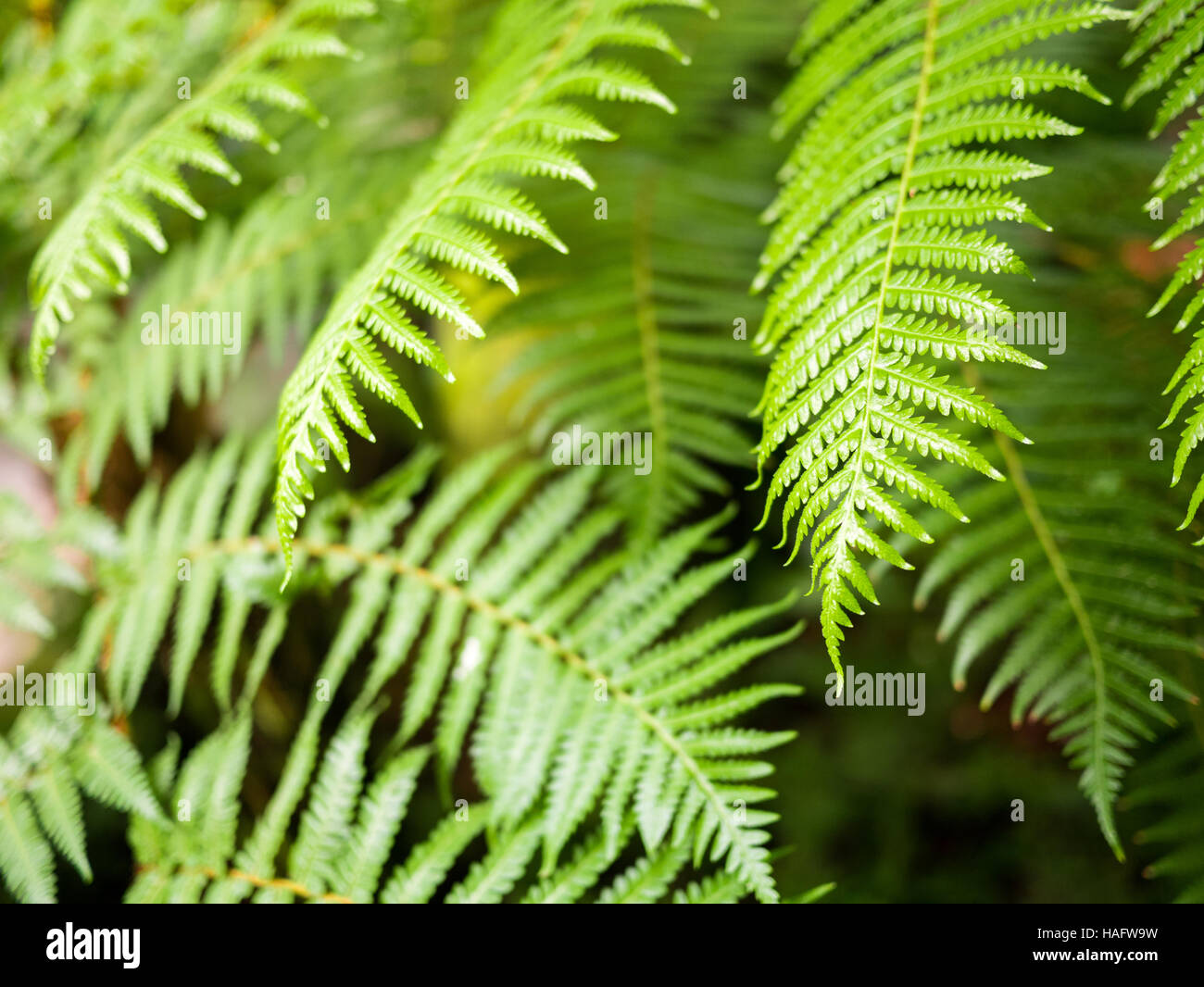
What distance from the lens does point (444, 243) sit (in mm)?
983

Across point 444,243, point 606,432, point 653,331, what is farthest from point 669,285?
point 444,243

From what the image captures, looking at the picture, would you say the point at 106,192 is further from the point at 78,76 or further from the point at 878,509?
the point at 878,509

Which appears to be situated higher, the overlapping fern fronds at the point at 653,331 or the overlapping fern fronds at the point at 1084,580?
the overlapping fern fronds at the point at 653,331

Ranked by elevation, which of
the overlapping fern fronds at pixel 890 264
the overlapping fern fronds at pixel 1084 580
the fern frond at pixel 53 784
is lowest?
the fern frond at pixel 53 784

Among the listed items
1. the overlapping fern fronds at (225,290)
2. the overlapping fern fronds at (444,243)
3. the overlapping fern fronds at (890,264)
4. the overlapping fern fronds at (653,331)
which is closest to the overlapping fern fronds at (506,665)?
the overlapping fern fronds at (653,331)

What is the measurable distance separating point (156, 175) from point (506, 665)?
976 millimetres

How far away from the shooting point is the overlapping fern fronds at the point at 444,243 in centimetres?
92

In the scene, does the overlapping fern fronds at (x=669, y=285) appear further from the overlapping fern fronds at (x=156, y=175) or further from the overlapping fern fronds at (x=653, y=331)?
the overlapping fern fronds at (x=156, y=175)

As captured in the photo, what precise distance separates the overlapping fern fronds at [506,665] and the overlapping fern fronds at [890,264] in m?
0.38

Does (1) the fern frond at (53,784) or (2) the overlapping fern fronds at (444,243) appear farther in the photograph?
(1) the fern frond at (53,784)

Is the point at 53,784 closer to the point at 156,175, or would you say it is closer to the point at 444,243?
the point at 156,175

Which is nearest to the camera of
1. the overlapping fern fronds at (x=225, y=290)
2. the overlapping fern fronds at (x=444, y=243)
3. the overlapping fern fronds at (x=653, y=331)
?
the overlapping fern fronds at (x=444, y=243)
